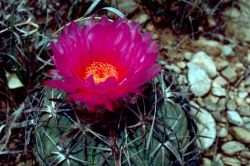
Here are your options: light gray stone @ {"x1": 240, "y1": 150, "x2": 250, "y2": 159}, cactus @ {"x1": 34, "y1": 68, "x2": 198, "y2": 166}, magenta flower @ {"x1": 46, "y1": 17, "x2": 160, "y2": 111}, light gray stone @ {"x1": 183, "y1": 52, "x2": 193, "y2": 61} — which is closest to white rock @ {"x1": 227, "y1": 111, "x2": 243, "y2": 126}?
light gray stone @ {"x1": 240, "y1": 150, "x2": 250, "y2": 159}

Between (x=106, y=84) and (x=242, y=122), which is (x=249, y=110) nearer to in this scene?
(x=242, y=122)

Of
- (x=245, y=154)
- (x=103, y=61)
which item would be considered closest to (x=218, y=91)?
(x=245, y=154)

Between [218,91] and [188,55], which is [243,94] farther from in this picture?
[188,55]

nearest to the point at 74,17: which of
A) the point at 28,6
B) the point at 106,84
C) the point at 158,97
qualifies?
the point at 28,6

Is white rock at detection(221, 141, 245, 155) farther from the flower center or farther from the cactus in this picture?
the flower center

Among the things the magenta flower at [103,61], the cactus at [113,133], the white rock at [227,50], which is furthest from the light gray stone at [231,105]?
the magenta flower at [103,61]

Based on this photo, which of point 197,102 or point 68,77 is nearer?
point 68,77
